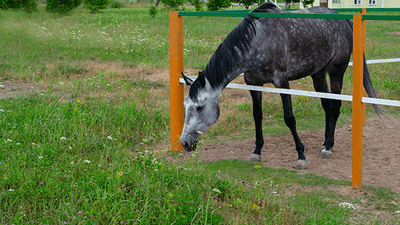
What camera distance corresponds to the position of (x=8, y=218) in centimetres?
300

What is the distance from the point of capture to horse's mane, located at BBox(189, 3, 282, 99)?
4199 millimetres

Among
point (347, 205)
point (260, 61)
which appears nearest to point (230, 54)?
point (260, 61)

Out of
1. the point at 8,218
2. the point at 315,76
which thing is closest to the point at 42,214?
the point at 8,218

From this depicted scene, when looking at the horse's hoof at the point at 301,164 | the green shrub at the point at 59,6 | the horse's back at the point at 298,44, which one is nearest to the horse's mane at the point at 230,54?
the horse's back at the point at 298,44

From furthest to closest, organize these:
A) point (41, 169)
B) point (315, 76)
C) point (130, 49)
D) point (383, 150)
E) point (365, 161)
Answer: point (130, 49), point (315, 76), point (383, 150), point (365, 161), point (41, 169)

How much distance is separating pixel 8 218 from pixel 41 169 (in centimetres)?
93

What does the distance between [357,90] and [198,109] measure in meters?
1.63

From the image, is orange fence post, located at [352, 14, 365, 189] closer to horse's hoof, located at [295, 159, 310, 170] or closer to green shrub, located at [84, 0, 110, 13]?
horse's hoof, located at [295, 159, 310, 170]

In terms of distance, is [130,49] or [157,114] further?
[130,49]

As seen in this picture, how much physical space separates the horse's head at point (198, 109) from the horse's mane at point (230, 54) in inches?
1.0

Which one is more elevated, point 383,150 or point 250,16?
point 250,16

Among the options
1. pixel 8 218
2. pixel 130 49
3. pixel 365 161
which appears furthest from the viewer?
pixel 130 49

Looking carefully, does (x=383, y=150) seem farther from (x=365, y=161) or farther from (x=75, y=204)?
(x=75, y=204)

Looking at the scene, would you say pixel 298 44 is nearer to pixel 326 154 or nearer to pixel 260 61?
pixel 260 61
